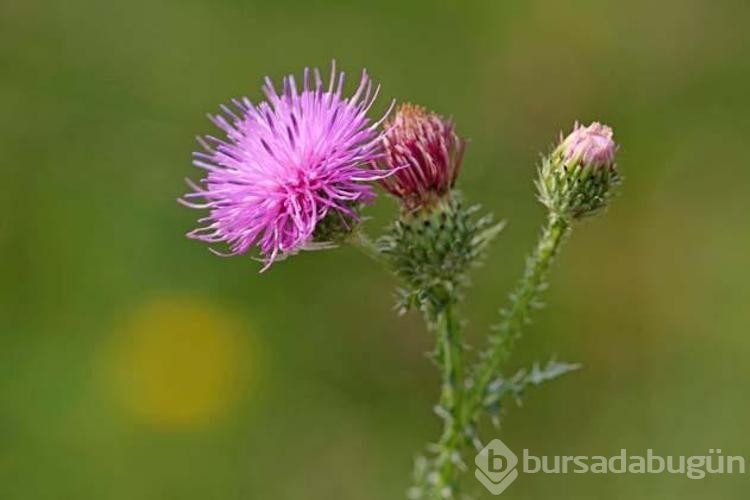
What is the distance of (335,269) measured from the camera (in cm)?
521

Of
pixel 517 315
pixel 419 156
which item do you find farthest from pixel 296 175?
pixel 517 315

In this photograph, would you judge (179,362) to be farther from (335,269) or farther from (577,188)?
(577,188)

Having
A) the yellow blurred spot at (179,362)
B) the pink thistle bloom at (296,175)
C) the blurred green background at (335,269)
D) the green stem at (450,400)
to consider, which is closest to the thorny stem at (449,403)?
the green stem at (450,400)

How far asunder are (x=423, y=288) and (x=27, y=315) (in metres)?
2.92

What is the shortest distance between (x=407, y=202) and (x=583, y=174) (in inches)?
18.8

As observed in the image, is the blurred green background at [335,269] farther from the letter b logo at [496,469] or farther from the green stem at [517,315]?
the green stem at [517,315]

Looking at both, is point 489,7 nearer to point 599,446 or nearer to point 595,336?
point 595,336

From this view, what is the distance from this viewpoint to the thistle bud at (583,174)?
2787mm

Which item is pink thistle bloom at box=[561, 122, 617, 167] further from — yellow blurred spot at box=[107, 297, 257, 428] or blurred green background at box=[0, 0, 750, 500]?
yellow blurred spot at box=[107, 297, 257, 428]

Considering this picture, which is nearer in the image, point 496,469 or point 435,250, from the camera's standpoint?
point 435,250

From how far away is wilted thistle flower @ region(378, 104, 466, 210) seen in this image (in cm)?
285

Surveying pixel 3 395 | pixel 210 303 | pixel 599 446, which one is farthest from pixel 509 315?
pixel 3 395

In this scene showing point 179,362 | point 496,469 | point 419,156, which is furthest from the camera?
point 179,362

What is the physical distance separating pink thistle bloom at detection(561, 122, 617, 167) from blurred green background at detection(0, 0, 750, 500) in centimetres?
206
